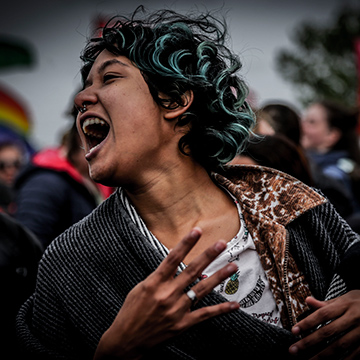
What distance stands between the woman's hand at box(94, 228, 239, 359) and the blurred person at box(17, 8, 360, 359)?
0.14ft

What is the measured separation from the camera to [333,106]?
482 centimetres

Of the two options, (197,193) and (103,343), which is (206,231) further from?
(103,343)

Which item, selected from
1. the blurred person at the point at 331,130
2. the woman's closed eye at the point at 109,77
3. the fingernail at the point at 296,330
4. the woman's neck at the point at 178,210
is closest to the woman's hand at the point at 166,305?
the fingernail at the point at 296,330

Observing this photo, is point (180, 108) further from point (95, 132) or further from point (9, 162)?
point (9, 162)

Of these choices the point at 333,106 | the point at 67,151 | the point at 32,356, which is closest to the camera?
the point at 32,356

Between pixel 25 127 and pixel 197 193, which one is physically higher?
pixel 25 127

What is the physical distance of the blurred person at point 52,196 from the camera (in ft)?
9.38

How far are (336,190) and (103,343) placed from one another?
1934 millimetres

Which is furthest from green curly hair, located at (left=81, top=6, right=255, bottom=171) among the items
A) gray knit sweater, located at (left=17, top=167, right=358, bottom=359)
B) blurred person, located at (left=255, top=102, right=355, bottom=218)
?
blurred person, located at (left=255, top=102, right=355, bottom=218)

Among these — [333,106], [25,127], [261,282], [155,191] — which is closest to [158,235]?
[155,191]

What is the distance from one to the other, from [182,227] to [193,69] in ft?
1.90

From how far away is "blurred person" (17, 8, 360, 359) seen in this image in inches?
62.3

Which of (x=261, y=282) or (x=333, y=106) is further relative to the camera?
(x=333, y=106)

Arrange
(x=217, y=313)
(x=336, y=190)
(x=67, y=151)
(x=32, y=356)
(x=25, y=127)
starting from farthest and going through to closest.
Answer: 1. (x=25, y=127)
2. (x=67, y=151)
3. (x=336, y=190)
4. (x=32, y=356)
5. (x=217, y=313)
